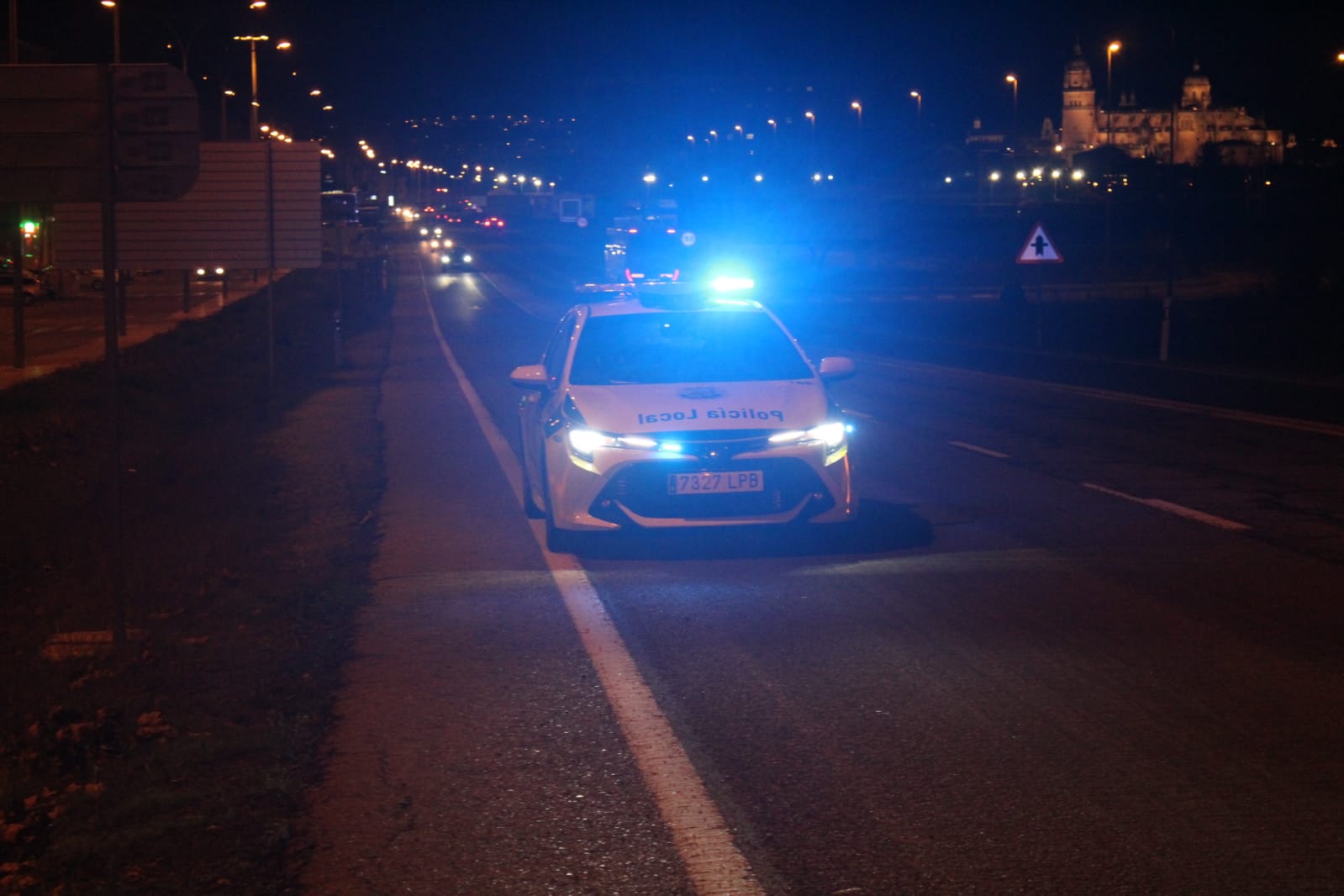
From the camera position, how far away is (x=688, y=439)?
9.51 meters

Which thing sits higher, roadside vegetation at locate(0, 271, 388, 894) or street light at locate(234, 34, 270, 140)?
street light at locate(234, 34, 270, 140)

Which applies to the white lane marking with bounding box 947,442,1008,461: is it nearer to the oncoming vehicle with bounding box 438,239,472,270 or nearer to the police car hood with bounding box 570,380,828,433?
the police car hood with bounding box 570,380,828,433

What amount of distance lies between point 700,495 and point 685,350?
1601mm

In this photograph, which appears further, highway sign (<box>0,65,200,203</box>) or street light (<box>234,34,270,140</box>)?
street light (<box>234,34,270,140</box>)

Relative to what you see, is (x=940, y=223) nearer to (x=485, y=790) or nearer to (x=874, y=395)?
(x=874, y=395)

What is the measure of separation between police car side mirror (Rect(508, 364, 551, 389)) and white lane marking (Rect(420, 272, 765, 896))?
1.40m

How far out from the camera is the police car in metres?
9.49

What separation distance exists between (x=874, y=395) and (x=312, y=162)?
9.86 meters

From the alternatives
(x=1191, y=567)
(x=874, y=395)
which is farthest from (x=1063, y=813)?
(x=874, y=395)

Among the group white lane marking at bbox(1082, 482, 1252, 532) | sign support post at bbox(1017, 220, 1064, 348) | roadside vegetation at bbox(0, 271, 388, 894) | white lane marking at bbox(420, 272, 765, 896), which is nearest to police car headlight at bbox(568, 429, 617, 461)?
white lane marking at bbox(420, 272, 765, 896)

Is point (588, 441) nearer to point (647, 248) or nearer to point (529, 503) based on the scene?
point (529, 503)

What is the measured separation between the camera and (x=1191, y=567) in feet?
30.9

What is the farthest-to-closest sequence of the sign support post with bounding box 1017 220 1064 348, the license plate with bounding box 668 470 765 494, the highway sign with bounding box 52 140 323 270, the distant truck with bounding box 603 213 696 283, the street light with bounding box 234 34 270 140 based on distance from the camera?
the distant truck with bounding box 603 213 696 283
the street light with bounding box 234 34 270 140
the sign support post with bounding box 1017 220 1064 348
the highway sign with bounding box 52 140 323 270
the license plate with bounding box 668 470 765 494

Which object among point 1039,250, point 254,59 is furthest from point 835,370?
point 254,59
